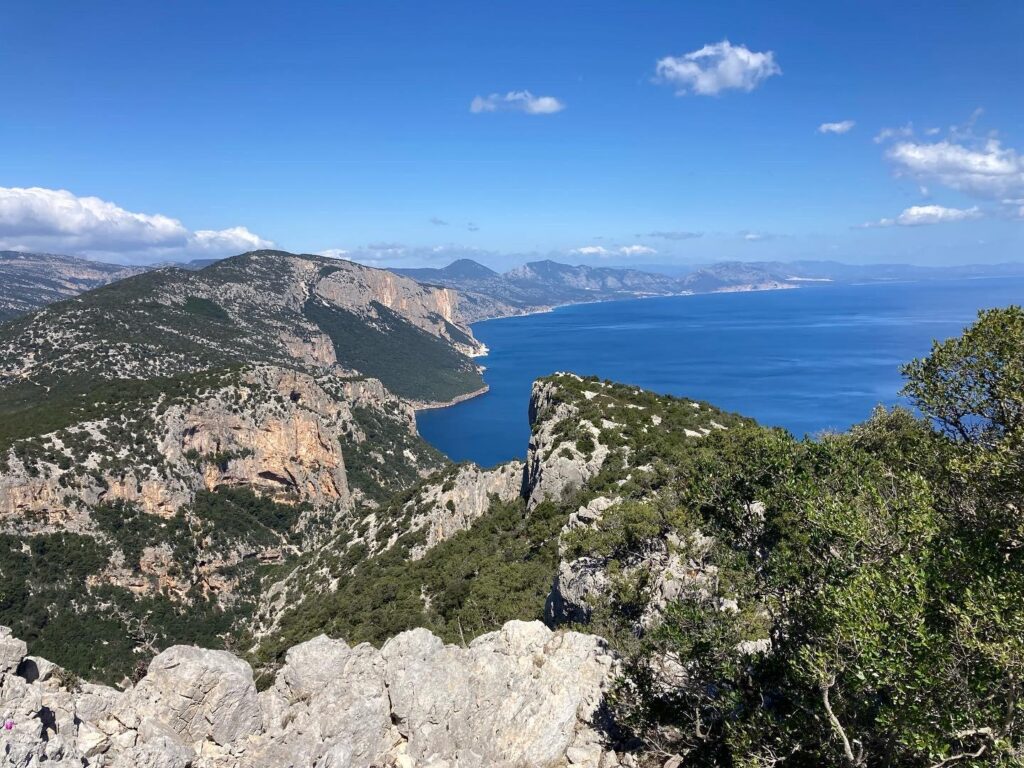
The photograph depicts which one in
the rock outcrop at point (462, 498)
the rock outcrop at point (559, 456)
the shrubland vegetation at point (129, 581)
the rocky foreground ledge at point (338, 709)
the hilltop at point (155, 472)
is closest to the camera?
the rocky foreground ledge at point (338, 709)

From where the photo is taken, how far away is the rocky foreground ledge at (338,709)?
496 inches

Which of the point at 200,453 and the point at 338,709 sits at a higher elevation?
the point at 338,709

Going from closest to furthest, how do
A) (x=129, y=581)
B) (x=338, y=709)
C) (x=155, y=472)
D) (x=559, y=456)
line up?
(x=338, y=709), (x=559, y=456), (x=129, y=581), (x=155, y=472)

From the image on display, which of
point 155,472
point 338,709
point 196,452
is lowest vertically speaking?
point 155,472

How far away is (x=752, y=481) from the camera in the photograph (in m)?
15.9

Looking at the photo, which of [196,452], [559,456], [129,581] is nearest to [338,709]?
[559,456]

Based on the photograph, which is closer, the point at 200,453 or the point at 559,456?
the point at 559,456

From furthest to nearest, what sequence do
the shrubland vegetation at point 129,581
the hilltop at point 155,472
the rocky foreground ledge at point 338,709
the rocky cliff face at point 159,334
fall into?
the rocky cliff face at point 159,334
the hilltop at point 155,472
the shrubland vegetation at point 129,581
the rocky foreground ledge at point 338,709

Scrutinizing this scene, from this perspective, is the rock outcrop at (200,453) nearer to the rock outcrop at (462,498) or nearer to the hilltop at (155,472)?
the hilltop at (155,472)

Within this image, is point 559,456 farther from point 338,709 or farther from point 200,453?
point 200,453

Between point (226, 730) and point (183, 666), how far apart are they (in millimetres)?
1991

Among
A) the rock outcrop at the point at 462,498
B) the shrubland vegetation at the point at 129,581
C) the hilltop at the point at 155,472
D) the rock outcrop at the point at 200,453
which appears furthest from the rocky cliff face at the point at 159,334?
the rock outcrop at the point at 462,498

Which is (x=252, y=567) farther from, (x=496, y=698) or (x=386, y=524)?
(x=496, y=698)

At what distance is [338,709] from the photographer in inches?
563
